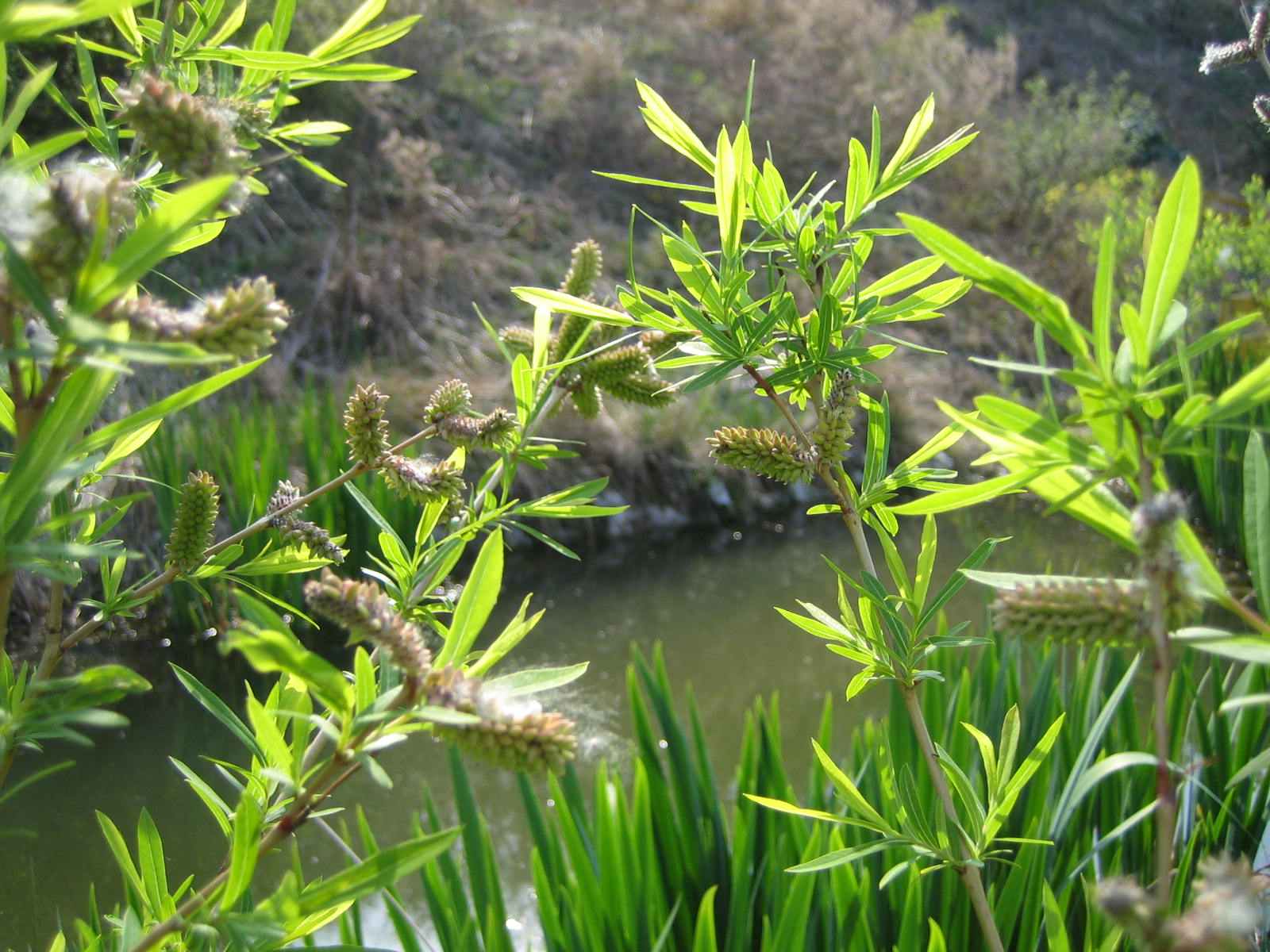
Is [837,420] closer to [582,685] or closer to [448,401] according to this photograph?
[448,401]

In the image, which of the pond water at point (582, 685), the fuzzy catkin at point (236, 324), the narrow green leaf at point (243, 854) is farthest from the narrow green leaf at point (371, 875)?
the pond water at point (582, 685)

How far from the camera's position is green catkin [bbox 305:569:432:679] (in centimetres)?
28

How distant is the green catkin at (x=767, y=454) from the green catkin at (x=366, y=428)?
0.18m

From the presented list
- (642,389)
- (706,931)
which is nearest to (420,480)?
(642,389)

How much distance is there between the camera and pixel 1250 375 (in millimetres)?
269

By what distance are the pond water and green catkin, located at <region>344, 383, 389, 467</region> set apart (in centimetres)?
68

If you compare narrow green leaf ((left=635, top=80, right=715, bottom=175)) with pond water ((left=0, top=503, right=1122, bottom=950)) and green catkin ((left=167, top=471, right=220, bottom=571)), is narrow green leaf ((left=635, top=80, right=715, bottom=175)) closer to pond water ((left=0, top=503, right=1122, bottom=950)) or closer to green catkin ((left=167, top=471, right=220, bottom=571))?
green catkin ((left=167, top=471, right=220, bottom=571))

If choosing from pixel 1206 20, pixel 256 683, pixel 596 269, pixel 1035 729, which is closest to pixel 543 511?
pixel 596 269

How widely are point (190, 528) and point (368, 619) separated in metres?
0.23

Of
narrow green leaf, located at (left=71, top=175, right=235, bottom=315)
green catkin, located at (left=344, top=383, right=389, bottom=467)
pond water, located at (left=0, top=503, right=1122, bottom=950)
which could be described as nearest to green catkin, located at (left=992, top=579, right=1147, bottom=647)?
narrow green leaf, located at (left=71, top=175, right=235, bottom=315)

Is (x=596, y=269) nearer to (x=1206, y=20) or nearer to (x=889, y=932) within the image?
(x=889, y=932)

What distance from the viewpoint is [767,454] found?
1.51ft

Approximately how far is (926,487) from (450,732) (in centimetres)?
27

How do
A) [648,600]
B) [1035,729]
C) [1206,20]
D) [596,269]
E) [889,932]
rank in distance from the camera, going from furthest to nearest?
[1206,20] → [648,600] → [1035,729] → [889,932] → [596,269]
